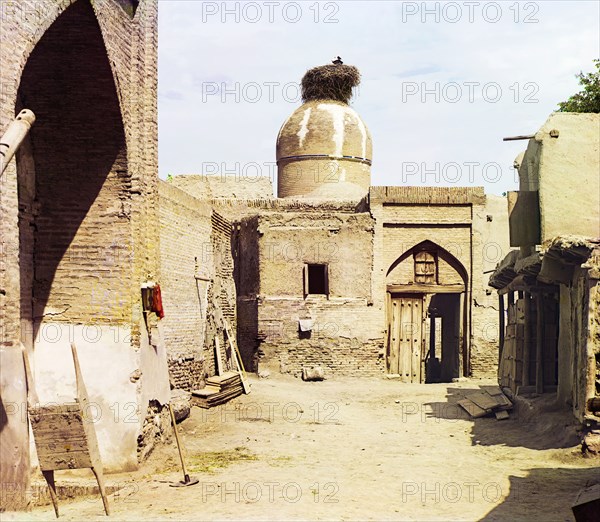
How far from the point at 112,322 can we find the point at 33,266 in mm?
1257

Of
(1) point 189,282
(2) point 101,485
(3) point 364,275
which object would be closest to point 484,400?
(1) point 189,282

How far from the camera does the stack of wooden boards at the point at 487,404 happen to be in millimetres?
14430

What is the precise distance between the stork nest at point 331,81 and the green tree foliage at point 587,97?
343 inches

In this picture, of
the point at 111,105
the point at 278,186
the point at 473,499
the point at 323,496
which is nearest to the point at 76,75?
the point at 111,105

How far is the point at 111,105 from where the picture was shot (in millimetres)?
10039

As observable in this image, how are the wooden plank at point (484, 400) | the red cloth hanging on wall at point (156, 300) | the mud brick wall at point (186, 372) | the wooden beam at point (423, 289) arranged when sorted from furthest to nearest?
the wooden beam at point (423, 289), the wooden plank at point (484, 400), the mud brick wall at point (186, 372), the red cloth hanging on wall at point (156, 300)

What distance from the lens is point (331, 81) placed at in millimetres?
26609

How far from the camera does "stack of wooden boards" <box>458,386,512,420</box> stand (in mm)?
14430

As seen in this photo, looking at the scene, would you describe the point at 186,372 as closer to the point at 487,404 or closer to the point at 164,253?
the point at 164,253

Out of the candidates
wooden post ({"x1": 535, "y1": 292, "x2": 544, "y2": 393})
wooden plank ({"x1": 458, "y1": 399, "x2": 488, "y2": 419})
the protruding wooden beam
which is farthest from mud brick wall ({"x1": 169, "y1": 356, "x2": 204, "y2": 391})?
the protruding wooden beam

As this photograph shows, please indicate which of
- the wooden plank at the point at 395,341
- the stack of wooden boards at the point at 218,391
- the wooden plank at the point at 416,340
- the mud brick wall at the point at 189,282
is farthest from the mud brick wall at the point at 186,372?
the wooden plank at the point at 416,340

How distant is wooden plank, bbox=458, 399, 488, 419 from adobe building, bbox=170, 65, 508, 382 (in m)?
5.14

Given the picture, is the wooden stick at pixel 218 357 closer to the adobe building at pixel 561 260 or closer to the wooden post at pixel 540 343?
the adobe building at pixel 561 260

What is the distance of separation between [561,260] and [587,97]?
32.5ft
